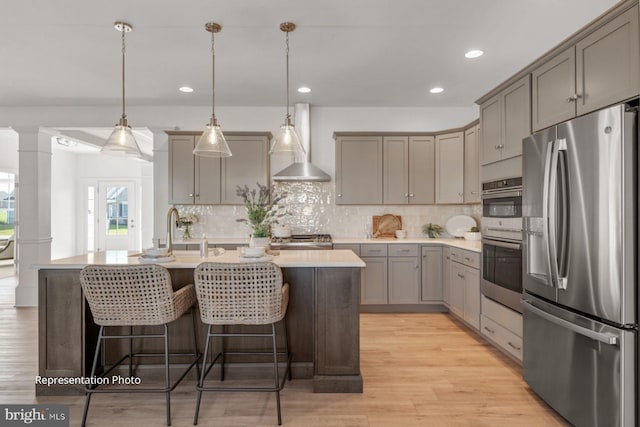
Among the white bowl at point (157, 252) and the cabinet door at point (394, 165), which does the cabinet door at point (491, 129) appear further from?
the white bowl at point (157, 252)

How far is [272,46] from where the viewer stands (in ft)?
10.6

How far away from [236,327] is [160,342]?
0.59 metres

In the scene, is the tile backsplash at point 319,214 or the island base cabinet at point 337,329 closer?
the island base cabinet at point 337,329

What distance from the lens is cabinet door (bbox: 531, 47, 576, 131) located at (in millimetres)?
2184

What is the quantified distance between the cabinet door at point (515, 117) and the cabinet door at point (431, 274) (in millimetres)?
1840

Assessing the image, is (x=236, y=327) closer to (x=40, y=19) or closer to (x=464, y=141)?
(x=40, y=19)

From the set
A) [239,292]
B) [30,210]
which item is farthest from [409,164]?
[30,210]

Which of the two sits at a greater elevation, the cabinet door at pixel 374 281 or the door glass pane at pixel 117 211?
the door glass pane at pixel 117 211

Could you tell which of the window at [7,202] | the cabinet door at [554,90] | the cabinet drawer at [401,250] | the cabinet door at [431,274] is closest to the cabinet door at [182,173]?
the cabinet drawer at [401,250]

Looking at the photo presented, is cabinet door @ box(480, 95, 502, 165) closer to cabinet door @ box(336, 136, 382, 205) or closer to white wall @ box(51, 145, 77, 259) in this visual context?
cabinet door @ box(336, 136, 382, 205)

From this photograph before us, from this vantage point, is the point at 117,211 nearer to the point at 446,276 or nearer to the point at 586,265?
the point at 446,276

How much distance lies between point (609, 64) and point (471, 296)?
243 cm

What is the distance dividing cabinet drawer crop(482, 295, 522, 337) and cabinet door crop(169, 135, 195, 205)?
3648 millimetres

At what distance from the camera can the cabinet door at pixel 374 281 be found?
453cm
